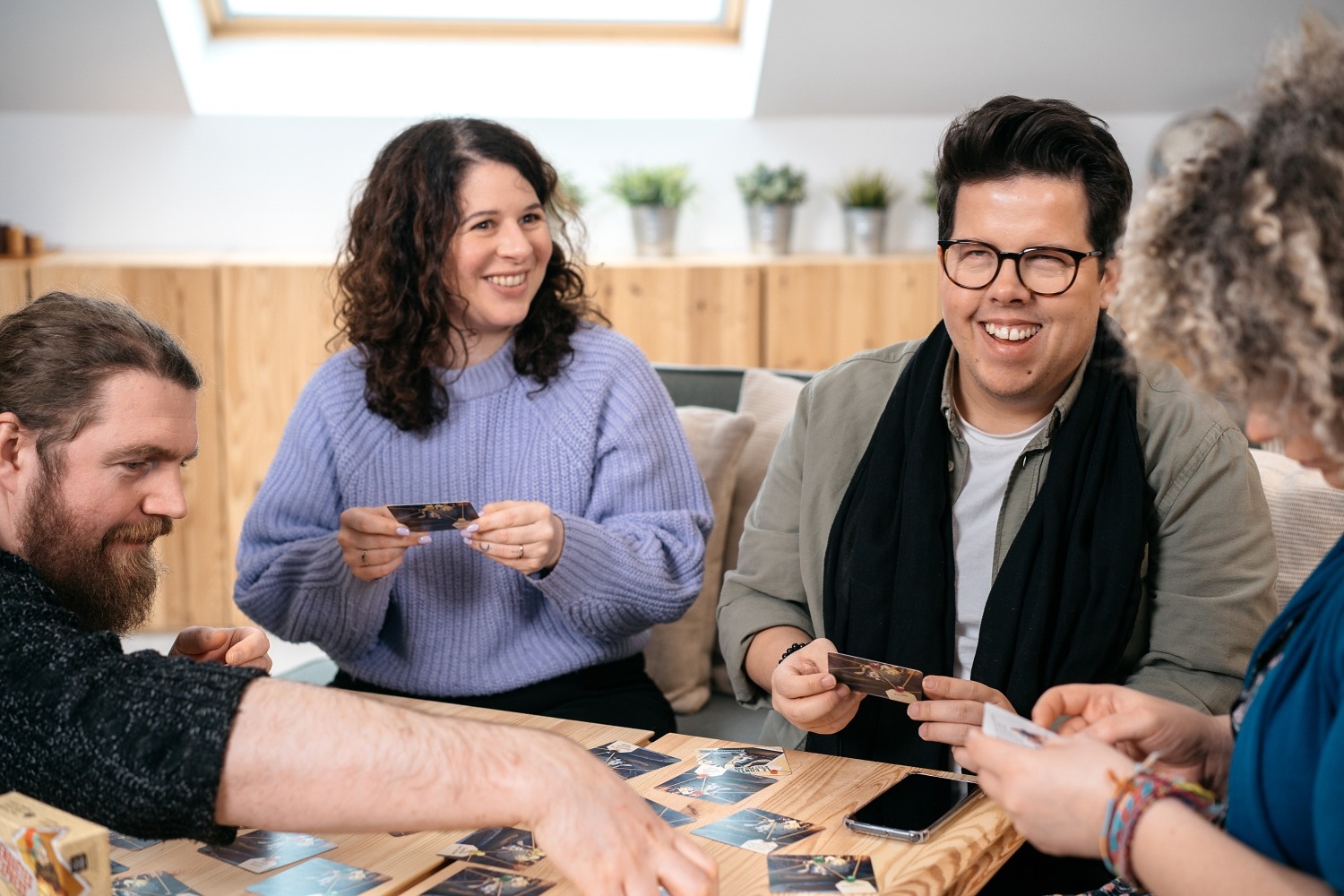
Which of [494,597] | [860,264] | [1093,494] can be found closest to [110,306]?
[494,597]

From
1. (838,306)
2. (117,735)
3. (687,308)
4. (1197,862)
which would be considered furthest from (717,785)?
(838,306)

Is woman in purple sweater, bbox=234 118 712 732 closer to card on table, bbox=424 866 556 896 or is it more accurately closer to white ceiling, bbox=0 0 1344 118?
card on table, bbox=424 866 556 896

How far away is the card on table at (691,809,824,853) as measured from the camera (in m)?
1.35

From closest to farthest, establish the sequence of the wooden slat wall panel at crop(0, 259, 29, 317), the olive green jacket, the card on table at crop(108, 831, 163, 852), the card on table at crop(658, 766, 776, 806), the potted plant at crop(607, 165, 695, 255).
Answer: the card on table at crop(108, 831, 163, 852) → the card on table at crop(658, 766, 776, 806) → the olive green jacket → the wooden slat wall panel at crop(0, 259, 29, 317) → the potted plant at crop(607, 165, 695, 255)

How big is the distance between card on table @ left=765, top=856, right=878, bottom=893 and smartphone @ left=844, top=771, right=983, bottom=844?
7 cm

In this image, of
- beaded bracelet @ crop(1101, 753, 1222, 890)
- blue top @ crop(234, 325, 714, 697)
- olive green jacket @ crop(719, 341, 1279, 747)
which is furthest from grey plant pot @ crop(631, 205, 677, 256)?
beaded bracelet @ crop(1101, 753, 1222, 890)

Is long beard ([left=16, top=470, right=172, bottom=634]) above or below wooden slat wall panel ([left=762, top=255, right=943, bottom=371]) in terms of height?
below

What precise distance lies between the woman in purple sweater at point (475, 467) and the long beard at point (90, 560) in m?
0.56

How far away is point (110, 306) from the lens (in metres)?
1.60

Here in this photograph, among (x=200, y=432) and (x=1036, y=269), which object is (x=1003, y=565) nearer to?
(x=1036, y=269)

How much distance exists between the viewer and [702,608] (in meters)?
2.71

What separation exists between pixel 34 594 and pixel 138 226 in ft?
13.4

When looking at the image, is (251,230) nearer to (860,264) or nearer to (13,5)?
(13,5)

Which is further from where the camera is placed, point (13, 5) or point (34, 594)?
point (13, 5)
